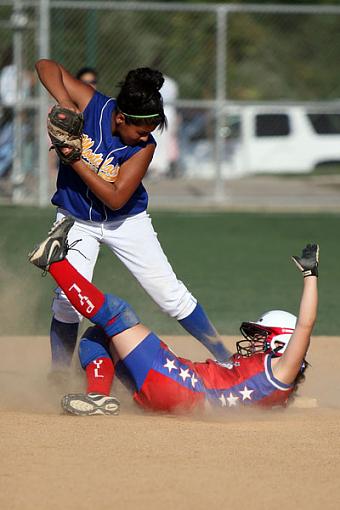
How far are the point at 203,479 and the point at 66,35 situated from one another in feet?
53.5

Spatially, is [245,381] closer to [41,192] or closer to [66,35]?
[41,192]

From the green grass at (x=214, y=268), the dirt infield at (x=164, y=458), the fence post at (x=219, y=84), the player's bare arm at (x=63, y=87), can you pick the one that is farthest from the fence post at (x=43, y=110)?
the dirt infield at (x=164, y=458)

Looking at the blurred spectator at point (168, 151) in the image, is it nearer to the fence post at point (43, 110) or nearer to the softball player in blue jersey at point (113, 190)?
the fence post at point (43, 110)

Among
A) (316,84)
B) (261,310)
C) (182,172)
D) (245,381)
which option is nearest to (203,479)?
(245,381)

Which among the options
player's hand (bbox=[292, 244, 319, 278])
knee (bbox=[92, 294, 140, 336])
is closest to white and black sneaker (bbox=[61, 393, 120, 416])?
knee (bbox=[92, 294, 140, 336])

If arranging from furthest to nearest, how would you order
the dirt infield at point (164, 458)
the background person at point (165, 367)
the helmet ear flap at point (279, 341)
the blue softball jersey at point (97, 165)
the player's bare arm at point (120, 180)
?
the blue softball jersey at point (97, 165) → the player's bare arm at point (120, 180) → the helmet ear flap at point (279, 341) → the background person at point (165, 367) → the dirt infield at point (164, 458)

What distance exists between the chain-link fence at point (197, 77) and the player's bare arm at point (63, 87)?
25.3 feet

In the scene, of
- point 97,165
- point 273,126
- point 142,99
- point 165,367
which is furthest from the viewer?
point 273,126

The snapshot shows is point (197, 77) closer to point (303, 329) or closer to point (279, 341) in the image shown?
point (279, 341)

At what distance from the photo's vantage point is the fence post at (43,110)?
13281mm

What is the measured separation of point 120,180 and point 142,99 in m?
0.41

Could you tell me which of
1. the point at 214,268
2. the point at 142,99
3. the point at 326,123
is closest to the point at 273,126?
the point at 326,123

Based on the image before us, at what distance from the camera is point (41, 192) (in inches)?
531

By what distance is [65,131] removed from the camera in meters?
5.07
